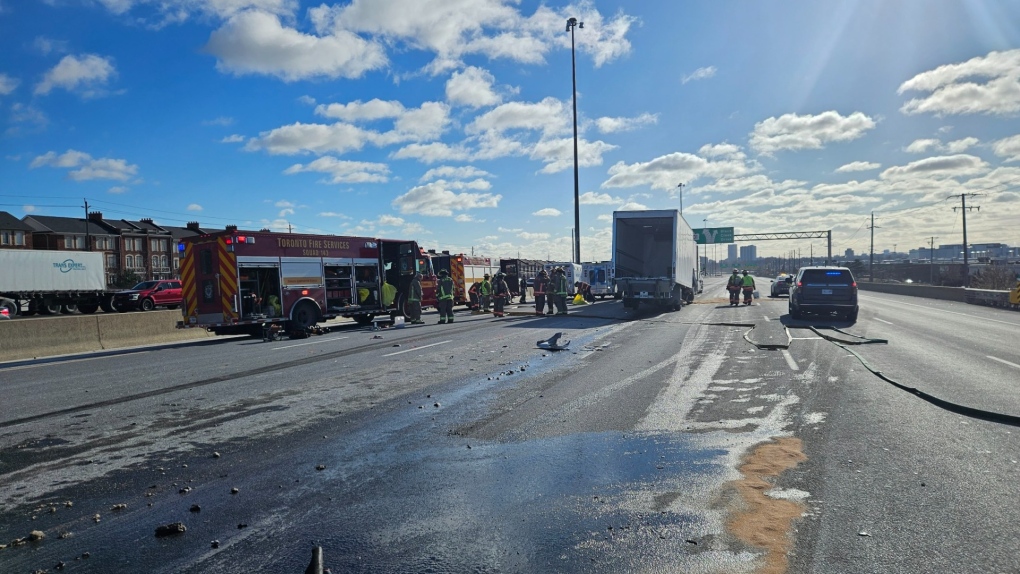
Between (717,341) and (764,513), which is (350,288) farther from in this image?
(764,513)

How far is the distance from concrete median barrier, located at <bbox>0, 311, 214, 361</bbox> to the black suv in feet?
64.6

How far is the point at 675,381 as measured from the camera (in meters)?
9.05

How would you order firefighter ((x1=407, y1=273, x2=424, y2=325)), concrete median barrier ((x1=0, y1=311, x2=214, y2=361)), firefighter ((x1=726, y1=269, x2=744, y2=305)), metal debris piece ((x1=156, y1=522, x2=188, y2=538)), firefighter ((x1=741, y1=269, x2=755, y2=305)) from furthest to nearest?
firefighter ((x1=741, y1=269, x2=755, y2=305)), firefighter ((x1=726, y1=269, x2=744, y2=305)), firefighter ((x1=407, y1=273, x2=424, y2=325)), concrete median barrier ((x1=0, y1=311, x2=214, y2=361)), metal debris piece ((x1=156, y1=522, x2=188, y2=538))

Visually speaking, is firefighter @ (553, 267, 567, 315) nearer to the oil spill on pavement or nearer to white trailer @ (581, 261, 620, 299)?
white trailer @ (581, 261, 620, 299)

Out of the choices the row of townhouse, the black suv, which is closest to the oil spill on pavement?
the black suv

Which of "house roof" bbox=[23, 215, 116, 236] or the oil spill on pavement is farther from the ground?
"house roof" bbox=[23, 215, 116, 236]

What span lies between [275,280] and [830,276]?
1718 centimetres

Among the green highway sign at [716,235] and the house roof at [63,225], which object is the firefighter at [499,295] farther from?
the house roof at [63,225]

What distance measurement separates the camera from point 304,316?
61.5ft

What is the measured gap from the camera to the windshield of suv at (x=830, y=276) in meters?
19.9

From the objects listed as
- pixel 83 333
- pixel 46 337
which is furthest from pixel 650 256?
pixel 46 337

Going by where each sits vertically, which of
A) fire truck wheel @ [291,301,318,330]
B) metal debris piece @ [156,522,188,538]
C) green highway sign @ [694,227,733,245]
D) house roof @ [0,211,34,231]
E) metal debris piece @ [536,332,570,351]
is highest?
house roof @ [0,211,34,231]

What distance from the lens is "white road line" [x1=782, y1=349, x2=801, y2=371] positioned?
10.3m

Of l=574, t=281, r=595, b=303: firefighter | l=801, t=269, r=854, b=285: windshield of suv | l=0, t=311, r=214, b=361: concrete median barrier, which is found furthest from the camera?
l=574, t=281, r=595, b=303: firefighter
